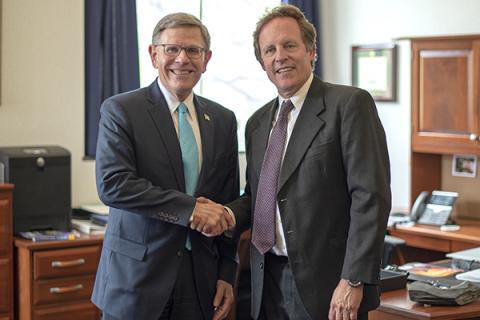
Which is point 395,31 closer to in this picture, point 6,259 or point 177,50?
point 6,259

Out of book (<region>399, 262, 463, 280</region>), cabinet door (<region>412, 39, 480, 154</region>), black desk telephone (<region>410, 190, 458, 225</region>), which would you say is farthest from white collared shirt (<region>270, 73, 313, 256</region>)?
black desk telephone (<region>410, 190, 458, 225</region>)

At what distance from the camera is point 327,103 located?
2688 mm

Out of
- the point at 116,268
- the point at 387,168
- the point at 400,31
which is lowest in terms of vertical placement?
the point at 116,268

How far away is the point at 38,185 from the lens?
4.75 metres

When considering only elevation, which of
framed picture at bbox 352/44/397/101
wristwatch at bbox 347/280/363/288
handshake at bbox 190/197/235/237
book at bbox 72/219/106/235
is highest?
framed picture at bbox 352/44/397/101

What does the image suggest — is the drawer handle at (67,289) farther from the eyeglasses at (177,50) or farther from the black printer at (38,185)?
the eyeglasses at (177,50)

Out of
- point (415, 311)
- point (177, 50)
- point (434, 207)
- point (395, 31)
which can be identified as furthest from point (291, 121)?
point (395, 31)

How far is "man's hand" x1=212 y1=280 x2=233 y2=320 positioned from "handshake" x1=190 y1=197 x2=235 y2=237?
239 mm

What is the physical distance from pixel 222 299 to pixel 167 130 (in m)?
0.61

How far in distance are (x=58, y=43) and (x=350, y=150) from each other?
3132mm

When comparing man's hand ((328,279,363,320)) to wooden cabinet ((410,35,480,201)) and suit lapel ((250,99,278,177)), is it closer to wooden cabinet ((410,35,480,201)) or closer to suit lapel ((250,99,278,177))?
suit lapel ((250,99,278,177))

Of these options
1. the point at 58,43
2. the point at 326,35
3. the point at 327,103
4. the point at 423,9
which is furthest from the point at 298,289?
the point at 326,35

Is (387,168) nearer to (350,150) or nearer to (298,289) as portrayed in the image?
(350,150)

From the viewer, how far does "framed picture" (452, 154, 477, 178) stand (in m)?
5.67
